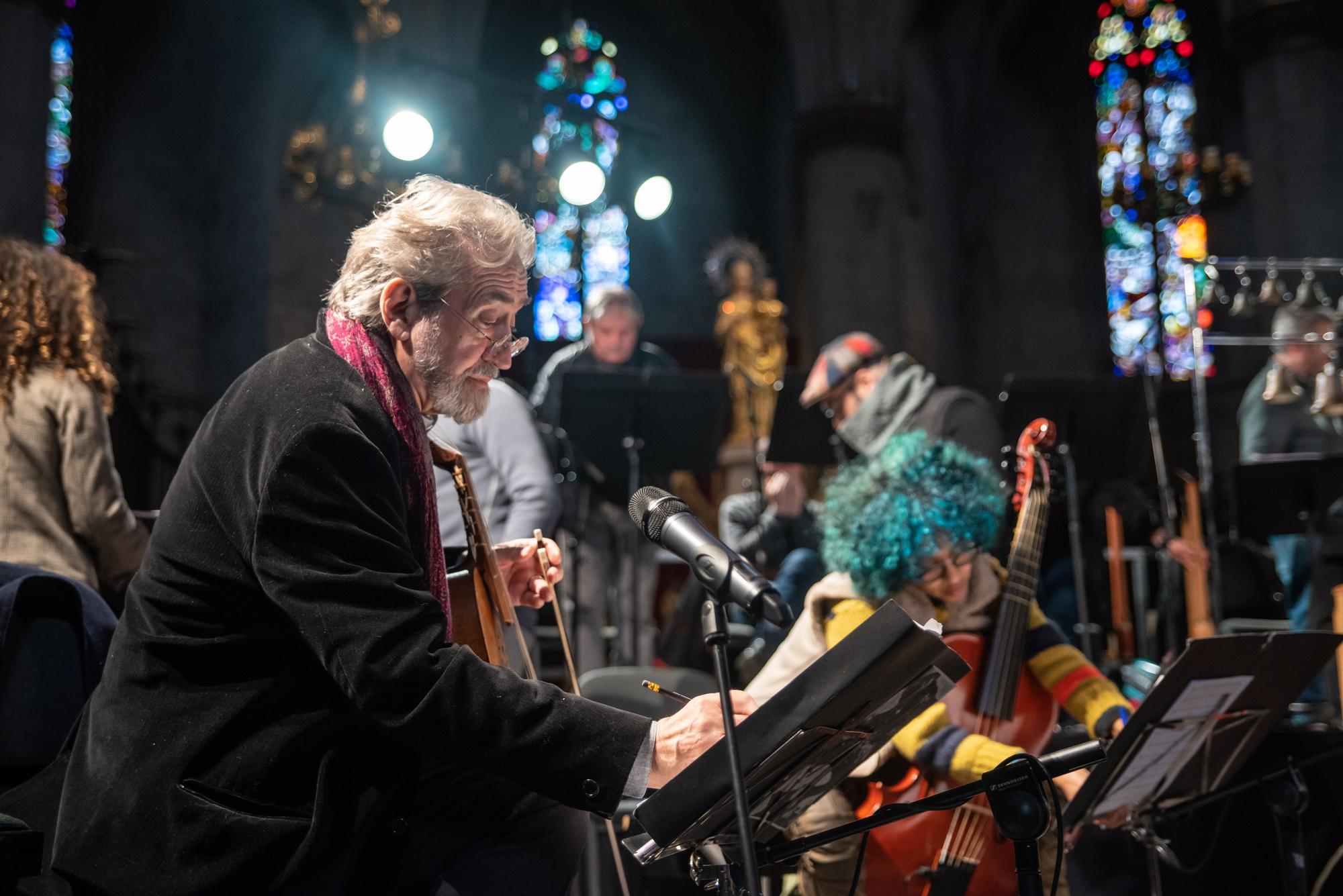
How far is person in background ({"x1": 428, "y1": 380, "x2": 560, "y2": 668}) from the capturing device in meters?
4.34

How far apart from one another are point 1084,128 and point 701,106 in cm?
490

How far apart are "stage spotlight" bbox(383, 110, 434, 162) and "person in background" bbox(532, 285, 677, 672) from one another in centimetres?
175

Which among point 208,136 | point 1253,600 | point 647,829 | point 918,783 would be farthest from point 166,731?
point 208,136

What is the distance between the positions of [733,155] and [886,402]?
1176cm

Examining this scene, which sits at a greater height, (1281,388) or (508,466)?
(1281,388)

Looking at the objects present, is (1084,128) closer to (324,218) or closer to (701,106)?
(701,106)

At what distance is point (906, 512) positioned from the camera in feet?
9.90

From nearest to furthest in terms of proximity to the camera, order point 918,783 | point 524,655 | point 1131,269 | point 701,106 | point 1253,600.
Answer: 1. point 524,655
2. point 918,783
3. point 1253,600
4. point 1131,269
5. point 701,106

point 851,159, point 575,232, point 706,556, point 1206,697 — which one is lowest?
point 1206,697

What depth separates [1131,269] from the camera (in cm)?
1481

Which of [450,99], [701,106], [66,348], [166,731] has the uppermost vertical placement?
[701,106]

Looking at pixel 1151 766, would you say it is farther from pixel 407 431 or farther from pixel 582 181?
pixel 582 181

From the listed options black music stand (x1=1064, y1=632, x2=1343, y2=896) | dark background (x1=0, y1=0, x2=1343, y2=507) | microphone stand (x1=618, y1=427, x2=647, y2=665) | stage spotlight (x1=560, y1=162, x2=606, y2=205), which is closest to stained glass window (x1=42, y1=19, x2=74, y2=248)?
dark background (x1=0, y1=0, x2=1343, y2=507)

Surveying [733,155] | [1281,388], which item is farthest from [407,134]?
[733,155]
